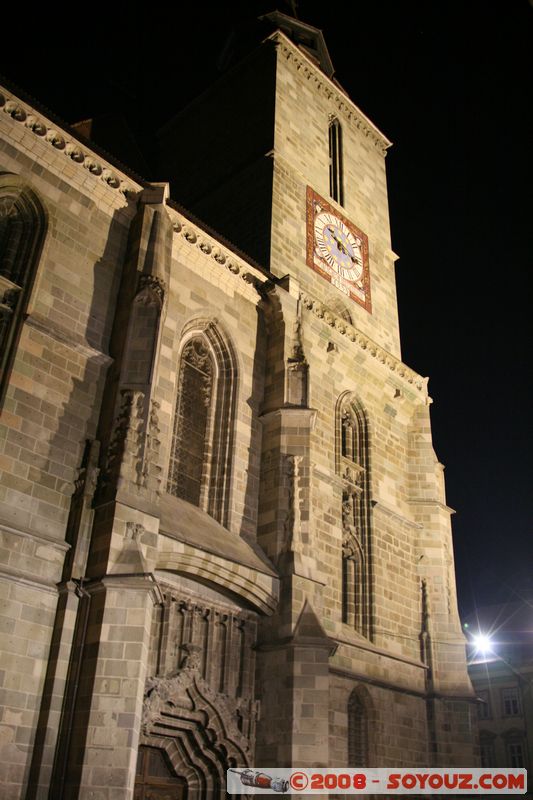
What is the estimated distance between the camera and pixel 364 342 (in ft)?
64.7

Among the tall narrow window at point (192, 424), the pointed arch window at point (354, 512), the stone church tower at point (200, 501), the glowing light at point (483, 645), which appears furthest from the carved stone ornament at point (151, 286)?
the glowing light at point (483, 645)

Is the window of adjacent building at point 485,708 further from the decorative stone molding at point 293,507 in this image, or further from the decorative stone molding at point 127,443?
the decorative stone molding at point 127,443

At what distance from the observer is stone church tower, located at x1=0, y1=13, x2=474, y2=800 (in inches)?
432

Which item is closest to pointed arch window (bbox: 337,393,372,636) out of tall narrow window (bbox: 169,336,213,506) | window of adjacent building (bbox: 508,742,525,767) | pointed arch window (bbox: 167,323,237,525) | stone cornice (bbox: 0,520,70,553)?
pointed arch window (bbox: 167,323,237,525)

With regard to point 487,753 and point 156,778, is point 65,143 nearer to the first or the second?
point 156,778

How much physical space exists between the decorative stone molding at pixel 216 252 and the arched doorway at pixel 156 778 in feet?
32.1

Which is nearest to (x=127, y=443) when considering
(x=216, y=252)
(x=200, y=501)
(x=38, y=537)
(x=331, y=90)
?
(x=38, y=537)

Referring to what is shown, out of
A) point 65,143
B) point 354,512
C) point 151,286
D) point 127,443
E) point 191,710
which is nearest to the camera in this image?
point 127,443

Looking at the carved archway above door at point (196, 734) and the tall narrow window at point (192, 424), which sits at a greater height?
the tall narrow window at point (192, 424)

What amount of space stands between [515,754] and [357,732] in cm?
2834

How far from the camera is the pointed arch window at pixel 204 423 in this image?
15.1m

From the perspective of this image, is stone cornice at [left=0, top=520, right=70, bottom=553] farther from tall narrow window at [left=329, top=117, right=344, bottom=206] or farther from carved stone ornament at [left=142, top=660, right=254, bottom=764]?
tall narrow window at [left=329, top=117, right=344, bottom=206]

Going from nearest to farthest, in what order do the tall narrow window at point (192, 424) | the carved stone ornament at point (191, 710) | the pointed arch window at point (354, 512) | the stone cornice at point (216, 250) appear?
the carved stone ornament at point (191, 710) < the tall narrow window at point (192, 424) < the stone cornice at point (216, 250) < the pointed arch window at point (354, 512)

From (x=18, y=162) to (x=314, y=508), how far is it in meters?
8.76
